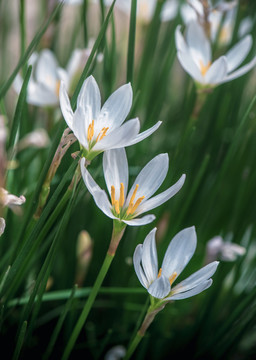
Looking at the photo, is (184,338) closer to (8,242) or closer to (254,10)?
(8,242)

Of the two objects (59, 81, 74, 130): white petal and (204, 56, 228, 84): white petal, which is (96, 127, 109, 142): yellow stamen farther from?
(204, 56, 228, 84): white petal

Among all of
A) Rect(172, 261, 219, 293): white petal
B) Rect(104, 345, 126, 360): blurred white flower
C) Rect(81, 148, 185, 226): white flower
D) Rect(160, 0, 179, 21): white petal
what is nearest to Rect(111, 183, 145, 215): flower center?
Rect(81, 148, 185, 226): white flower

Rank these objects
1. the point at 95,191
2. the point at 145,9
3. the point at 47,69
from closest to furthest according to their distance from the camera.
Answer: the point at 95,191
the point at 47,69
the point at 145,9

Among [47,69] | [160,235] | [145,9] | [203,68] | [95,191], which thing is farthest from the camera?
[145,9]

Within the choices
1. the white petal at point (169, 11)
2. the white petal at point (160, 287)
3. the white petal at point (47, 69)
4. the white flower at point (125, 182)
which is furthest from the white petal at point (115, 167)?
the white petal at point (169, 11)

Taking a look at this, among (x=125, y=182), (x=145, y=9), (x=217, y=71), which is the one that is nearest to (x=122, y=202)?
(x=125, y=182)

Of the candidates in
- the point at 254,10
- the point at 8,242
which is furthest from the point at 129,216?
the point at 254,10

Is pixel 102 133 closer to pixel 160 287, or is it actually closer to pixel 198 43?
pixel 160 287
